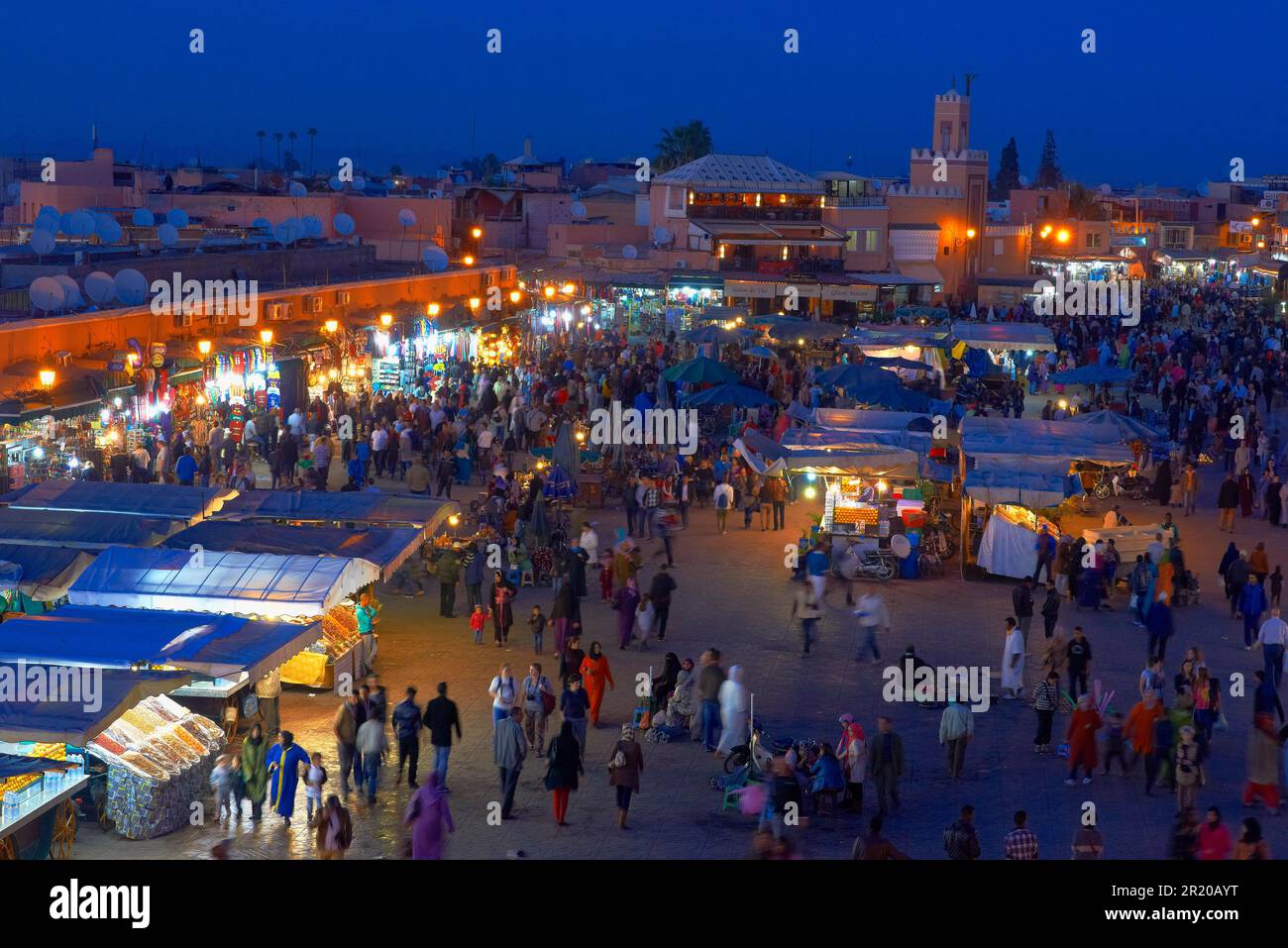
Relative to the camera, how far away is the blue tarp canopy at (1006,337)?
33656 millimetres

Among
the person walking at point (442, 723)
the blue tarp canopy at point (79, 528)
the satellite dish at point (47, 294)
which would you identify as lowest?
the person walking at point (442, 723)

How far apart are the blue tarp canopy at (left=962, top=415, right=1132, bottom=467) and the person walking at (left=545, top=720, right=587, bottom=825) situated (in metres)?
9.55

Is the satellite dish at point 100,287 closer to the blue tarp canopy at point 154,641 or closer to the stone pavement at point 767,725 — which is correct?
the stone pavement at point 767,725

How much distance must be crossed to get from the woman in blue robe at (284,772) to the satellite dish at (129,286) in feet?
47.1

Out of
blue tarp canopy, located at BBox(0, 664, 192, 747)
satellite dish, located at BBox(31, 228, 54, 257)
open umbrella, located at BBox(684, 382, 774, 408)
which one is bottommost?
blue tarp canopy, located at BBox(0, 664, 192, 747)

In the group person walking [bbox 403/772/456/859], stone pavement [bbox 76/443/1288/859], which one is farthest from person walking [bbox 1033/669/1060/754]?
person walking [bbox 403/772/456/859]

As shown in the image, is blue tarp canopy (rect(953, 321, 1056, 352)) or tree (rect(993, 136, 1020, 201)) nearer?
blue tarp canopy (rect(953, 321, 1056, 352))

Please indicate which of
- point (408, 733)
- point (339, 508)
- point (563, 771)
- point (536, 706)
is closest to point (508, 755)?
point (563, 771)

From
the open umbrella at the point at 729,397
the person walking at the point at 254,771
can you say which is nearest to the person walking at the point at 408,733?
the person walking at the point at 254,771

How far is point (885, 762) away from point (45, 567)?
7072 millimetres

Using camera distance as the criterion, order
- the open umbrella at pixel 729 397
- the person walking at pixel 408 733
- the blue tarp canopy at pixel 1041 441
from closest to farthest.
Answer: the person walking at pixel 408 733
the blue tarp canopy at pixel 1041 441
the open umbrella at pixel 729 397

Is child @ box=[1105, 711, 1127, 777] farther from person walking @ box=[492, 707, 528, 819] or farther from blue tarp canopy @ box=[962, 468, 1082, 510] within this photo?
blue tarp canopy @ box=[962, 468, 1082, 510]

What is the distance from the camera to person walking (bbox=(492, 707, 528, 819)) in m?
10.1

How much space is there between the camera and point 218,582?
12547 millimetres
